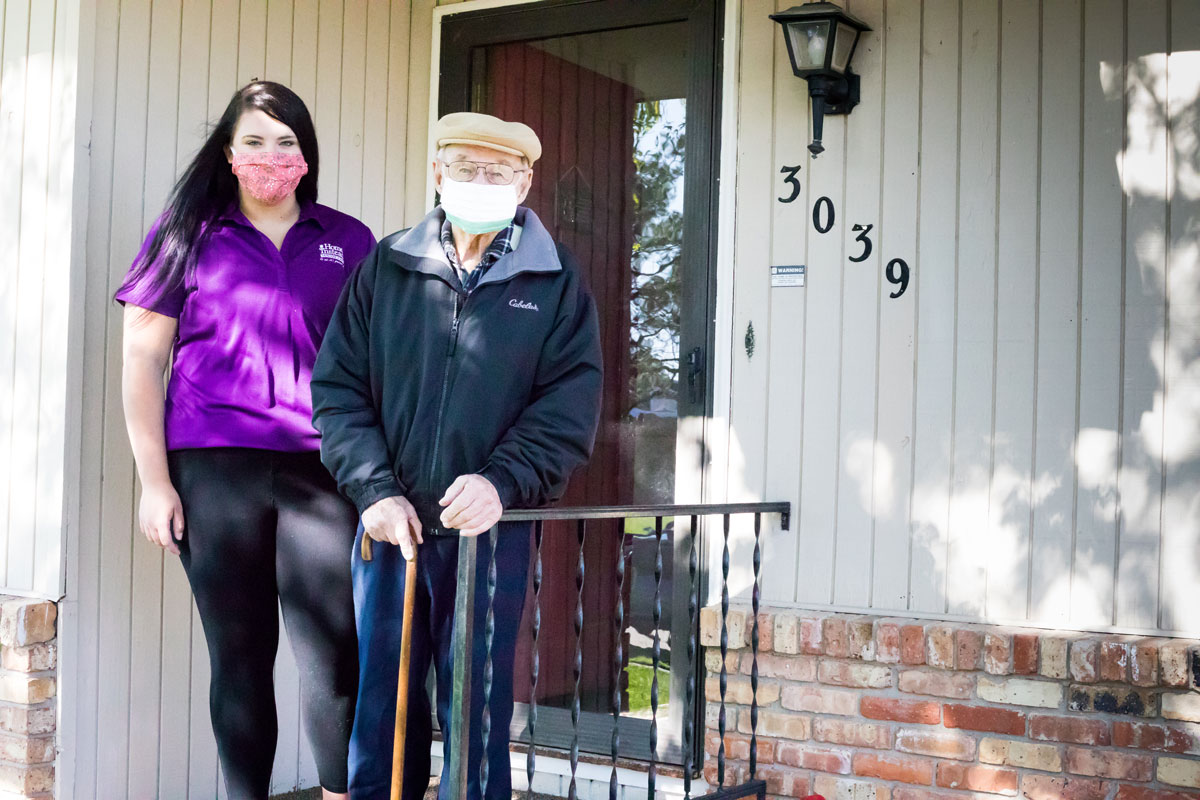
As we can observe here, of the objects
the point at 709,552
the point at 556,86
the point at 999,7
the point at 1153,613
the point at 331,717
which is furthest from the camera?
the point at 556,86

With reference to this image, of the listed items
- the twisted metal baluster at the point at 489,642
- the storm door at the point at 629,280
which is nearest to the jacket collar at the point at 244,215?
the twisted metal baluster at the point at 489,642

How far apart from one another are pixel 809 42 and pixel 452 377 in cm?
153

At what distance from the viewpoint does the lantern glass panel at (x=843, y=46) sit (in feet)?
11.0

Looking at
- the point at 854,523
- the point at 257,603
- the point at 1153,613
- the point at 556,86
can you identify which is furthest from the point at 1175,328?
the point at 257,603

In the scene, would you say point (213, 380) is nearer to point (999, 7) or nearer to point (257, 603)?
point (257, 603)

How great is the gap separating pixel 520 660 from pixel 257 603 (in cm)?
138

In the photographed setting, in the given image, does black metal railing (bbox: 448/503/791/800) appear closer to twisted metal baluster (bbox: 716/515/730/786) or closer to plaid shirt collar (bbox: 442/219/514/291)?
twisted metal baluster (bbox: 716/515/730/786)

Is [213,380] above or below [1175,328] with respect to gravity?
below

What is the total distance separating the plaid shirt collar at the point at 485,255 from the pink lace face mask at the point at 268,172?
0.56 metres

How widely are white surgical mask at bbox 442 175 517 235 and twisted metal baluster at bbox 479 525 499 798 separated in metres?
0.63

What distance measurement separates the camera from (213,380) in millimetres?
2922

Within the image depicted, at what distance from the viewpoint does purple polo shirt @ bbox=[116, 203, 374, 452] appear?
2881mm

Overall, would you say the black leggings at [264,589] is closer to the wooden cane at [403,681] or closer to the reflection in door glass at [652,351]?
the wooden cane at [403,681]

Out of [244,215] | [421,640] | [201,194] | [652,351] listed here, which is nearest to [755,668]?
[652,351]
